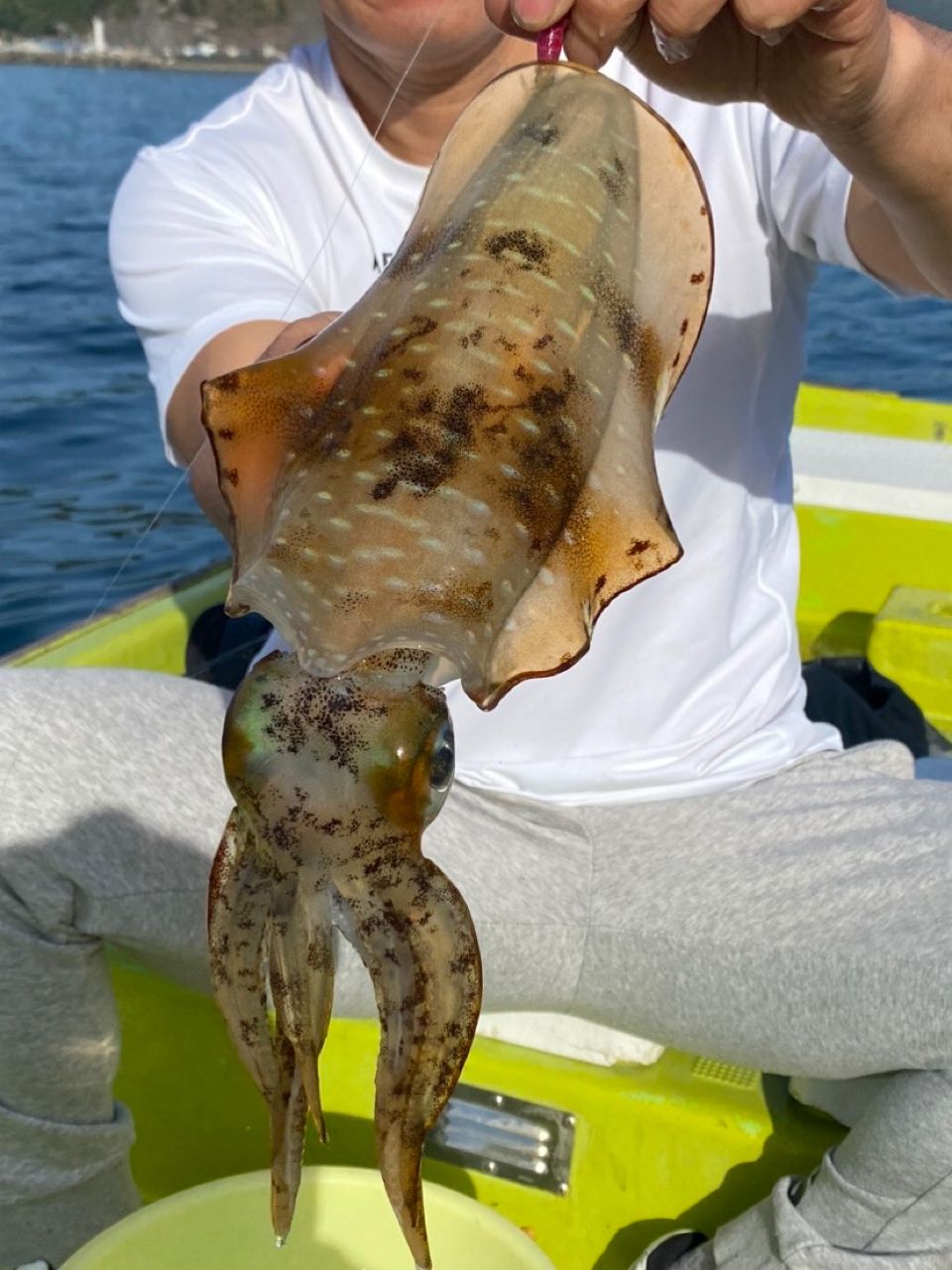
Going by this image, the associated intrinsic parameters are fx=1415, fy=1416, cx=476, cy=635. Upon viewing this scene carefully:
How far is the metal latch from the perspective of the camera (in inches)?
86.3

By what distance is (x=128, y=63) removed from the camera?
7088 centimetres

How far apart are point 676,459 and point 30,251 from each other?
528 inches

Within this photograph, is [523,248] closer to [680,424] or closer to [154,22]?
[680,424]

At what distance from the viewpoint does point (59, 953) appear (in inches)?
74.3

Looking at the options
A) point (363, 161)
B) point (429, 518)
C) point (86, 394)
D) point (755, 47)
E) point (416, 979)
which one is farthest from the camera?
point (86, 394)

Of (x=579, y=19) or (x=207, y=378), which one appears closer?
(x=579, y=19)

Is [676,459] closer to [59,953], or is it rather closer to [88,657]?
[59,953]

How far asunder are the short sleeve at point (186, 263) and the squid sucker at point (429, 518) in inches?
32.1

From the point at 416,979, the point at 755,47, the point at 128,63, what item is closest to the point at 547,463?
the point at 416,979

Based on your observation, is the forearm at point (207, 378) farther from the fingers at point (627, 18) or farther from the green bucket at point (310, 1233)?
the green bucket at point (310, 1233)

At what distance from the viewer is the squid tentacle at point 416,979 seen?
1111 mm

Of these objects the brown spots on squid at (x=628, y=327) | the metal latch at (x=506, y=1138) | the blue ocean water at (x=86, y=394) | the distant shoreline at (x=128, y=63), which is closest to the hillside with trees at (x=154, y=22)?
the distant shoreline at (x=128, y=63)

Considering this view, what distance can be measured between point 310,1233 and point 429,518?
1456 mm

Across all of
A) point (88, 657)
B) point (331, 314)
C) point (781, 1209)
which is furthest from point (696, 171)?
point (88, 657)
